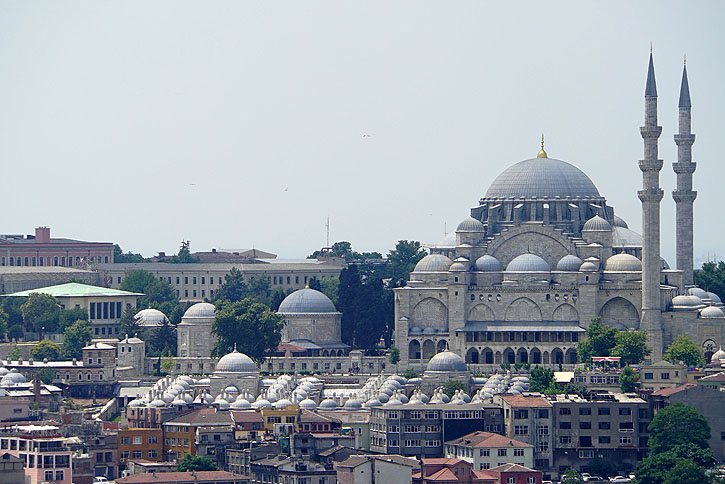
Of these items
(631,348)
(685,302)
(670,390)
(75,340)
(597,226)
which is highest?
(597,226)

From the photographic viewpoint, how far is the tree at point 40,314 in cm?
Answer: 14088

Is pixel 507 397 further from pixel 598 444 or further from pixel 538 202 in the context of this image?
pixel 538 202

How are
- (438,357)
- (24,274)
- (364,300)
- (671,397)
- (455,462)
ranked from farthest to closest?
1. (24,274)
2. (364,300)
3. (438,357)
4. (671,397)
5. (455,462)

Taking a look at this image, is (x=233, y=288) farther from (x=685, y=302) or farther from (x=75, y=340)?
(x=685, y=302)

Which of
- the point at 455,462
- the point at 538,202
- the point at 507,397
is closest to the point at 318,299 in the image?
the point at 538,202

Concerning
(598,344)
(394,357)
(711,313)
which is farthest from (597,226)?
(394,357)

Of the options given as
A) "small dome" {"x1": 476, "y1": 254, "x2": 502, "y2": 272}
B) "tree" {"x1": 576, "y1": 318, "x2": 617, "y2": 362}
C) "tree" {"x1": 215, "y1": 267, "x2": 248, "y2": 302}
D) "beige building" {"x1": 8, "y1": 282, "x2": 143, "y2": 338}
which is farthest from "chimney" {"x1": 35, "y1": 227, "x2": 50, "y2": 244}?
"tree" {"x1": 576, "y1": 318, "x2": 617, "y2": 362}

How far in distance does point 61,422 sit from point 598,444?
67.9 ft

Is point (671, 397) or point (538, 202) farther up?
point (538, 202)

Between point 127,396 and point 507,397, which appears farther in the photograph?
point 127,396

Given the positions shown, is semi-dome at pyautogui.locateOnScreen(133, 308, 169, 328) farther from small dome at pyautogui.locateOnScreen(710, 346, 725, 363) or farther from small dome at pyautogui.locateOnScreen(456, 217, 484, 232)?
small dome at pyautogui.locateOnScreen(710, 346, 725, 363)

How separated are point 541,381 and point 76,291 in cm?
3745

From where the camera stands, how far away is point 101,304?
145m

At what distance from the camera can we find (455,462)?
10200cm
